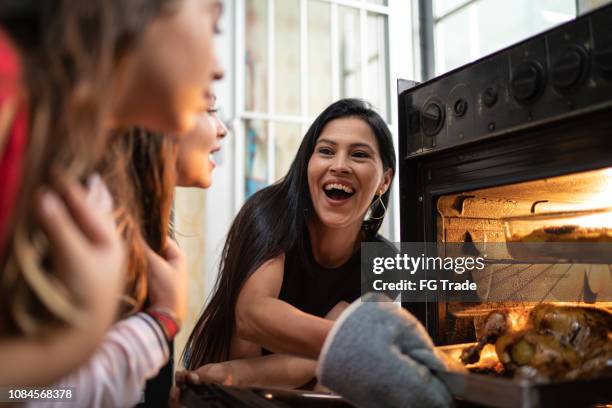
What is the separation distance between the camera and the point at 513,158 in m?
0.89

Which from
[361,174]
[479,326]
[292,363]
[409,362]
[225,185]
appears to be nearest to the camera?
[409,362]

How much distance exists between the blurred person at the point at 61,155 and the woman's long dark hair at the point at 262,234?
2.69ft

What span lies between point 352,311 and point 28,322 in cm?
36

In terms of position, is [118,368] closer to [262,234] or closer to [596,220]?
[262,234]

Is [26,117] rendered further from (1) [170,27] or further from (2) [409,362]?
(2) [409,362]

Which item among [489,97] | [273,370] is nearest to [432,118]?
[489,97]

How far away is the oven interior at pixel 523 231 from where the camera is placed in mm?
1039

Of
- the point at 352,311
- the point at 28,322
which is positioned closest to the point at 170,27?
the point at 28,322

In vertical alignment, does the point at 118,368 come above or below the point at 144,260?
below

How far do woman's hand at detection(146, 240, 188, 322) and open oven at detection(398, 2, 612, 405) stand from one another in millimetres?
581

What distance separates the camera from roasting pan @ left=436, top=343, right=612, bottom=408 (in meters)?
0.55

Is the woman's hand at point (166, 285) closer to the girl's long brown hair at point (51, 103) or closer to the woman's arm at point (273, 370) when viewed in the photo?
the girl's long brown hair at point (51, 103)

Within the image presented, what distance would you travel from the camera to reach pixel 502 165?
0.91m

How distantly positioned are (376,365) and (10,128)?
0.45 m
